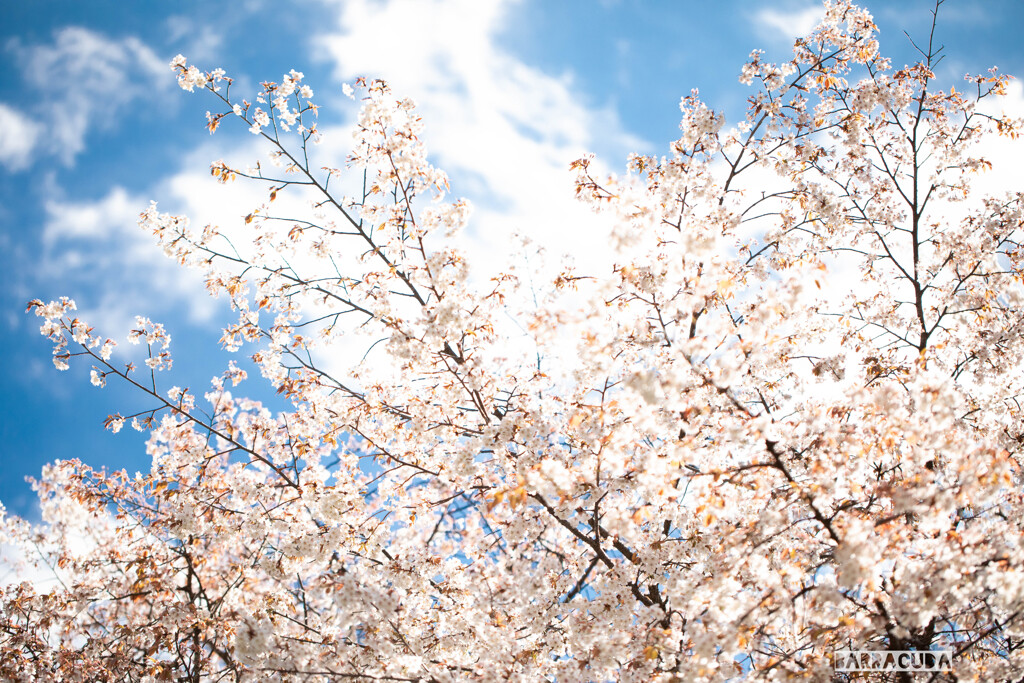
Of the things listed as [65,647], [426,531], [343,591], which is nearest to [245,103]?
[343,591]

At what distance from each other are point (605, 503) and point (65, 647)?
356 inches

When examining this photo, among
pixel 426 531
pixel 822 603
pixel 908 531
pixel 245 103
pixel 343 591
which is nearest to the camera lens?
pixel 822 603

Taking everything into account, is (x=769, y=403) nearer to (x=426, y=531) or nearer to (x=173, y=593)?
(x=426, y=531)

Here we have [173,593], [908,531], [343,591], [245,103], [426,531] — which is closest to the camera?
[908,531]

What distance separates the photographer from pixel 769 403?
6.52 m

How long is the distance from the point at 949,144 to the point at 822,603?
768cm

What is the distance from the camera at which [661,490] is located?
4.50 metres

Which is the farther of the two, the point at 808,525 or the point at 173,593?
the point at 173,593

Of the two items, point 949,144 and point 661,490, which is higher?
point 949,144

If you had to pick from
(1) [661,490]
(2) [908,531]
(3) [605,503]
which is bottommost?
(2) [908,531]

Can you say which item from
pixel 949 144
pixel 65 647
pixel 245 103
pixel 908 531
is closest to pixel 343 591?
pixel 908 531

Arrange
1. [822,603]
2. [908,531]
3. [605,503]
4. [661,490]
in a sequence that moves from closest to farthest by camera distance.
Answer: [822,603] → [908,531] → [661,490] → [605,503]

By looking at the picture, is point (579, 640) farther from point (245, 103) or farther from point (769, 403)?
point (245, 103)

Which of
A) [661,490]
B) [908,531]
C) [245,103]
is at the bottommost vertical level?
[908,531]
